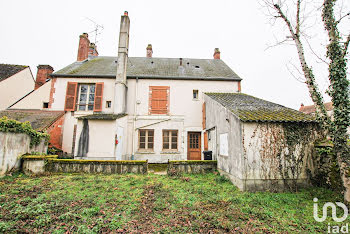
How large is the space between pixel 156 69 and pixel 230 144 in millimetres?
8944

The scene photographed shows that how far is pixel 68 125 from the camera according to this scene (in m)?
11.3

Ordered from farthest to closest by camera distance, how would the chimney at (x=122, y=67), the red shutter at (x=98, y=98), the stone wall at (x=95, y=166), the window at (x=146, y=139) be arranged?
the red shutter at (x=98, y=98) < the window at (x=146, y=139) < the chimney at (x=122, y=67) < the stone wall at (x=95, y=166)

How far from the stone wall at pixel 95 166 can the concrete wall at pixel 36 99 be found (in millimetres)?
6857

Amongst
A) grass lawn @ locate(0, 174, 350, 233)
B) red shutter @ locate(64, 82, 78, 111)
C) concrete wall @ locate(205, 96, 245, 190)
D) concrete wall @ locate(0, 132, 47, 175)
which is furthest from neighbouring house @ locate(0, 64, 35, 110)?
concrete wall @ locate(205, 96, 245, 190)

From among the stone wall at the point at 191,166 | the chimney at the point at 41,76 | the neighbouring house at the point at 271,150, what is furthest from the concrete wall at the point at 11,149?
the neighbouring house at the point at 271,150

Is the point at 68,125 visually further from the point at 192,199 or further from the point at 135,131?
the point at 192,199

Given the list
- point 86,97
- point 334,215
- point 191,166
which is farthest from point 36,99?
point 334,215

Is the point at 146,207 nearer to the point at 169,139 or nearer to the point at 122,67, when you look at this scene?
the point at 169,139

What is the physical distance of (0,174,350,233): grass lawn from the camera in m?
3.34

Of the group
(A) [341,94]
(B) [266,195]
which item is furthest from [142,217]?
(A) [341,94]

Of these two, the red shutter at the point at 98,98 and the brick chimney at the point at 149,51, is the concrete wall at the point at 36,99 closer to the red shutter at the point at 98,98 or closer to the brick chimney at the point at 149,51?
the red shutter at the point at 98,98

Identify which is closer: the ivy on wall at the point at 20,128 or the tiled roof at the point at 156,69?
the ivy on wall at the point at 20,128

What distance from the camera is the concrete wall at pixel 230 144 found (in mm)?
5676

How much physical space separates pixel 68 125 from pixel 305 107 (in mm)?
36244
